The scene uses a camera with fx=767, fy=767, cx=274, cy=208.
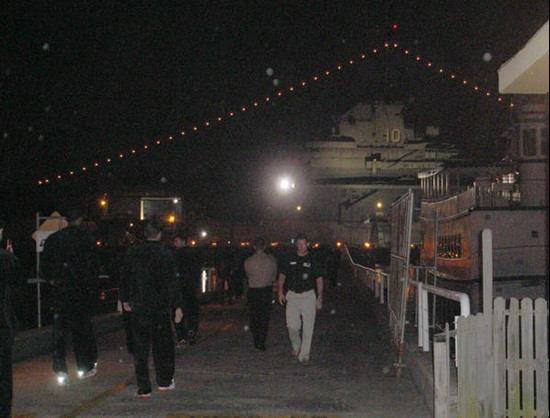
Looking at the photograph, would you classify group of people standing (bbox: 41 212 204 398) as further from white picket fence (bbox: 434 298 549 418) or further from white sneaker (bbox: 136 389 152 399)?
white picket fence (bbox: 434 298 549 418)

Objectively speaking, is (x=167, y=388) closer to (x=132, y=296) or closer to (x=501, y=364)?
(x=132, y=296)

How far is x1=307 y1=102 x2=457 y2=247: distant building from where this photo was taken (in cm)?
7169

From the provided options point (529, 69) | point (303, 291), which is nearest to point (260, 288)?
point (303, 291)

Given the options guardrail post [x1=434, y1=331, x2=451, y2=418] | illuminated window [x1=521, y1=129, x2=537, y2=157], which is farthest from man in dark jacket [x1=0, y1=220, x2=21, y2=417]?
illuminated window [x1=521, y1=129, x2=537, y2=157]

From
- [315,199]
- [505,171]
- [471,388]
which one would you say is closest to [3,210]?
[315,199]

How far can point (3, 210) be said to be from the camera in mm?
54281

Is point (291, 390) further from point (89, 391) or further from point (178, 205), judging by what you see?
point (178, 205)

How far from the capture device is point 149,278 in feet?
29.6

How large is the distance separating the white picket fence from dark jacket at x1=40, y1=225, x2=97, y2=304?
4871 millimetres

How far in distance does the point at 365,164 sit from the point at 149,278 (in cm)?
7033

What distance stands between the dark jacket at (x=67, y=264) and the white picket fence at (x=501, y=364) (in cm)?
487

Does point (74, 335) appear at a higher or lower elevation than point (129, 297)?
lower

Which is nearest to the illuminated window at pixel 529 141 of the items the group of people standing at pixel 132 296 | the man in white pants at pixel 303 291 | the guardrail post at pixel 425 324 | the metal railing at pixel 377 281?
the metal railing at pixel 377 281

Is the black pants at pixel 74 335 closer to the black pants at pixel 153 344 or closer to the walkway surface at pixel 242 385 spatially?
the walkway surface at pixel 242 385
